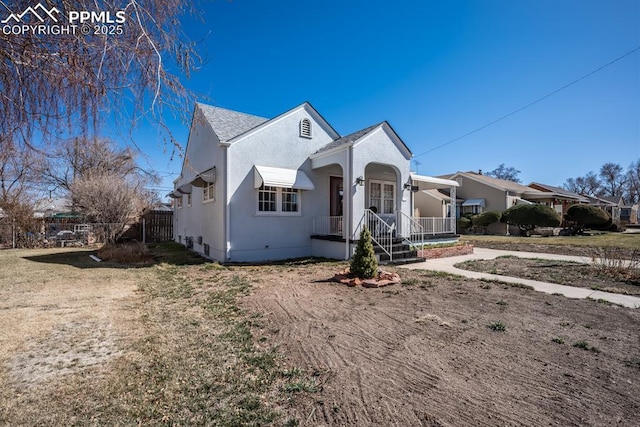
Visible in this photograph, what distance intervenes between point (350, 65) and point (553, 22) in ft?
A: 26.5

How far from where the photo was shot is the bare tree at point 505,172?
64.1 meters

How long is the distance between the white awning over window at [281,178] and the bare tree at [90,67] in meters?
7.75

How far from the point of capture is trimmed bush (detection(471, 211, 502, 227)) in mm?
26359

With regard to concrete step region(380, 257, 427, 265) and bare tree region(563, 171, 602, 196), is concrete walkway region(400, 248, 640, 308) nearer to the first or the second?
concrete step region(380, 257, 427, 265)

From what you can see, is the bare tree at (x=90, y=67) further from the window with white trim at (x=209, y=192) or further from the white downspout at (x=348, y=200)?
the window with white trim at (x=209, y=192)

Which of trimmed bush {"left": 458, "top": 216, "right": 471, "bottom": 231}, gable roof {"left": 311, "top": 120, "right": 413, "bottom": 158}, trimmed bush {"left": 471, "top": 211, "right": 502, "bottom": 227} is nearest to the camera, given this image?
gable roof {"left": 311, "top": 120, "right": 413, "bottom": 158}

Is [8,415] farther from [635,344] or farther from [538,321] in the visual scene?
[635,344]

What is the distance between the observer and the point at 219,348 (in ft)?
12.4

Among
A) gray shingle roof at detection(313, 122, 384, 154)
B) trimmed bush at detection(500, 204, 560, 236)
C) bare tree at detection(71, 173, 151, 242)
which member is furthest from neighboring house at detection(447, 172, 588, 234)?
bare tree at detection(71, 173, 151, 242)

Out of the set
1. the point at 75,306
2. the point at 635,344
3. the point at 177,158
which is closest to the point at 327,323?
the point at 177,158

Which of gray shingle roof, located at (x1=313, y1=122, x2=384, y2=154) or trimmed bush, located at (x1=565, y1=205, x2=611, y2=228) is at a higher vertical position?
gray shingle roof, located at (x1=313, y1=122, x2=384, y2=154)

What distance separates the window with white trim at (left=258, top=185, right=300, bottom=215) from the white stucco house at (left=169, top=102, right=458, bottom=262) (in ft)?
0.14

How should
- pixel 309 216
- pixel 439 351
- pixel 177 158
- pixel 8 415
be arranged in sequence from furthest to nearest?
pixel 309 216
pixel 439 351
pixel 177 158
pixel 8 415

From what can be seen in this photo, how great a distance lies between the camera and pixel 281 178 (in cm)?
1138
